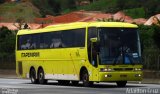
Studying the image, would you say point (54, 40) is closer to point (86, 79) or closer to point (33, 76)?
point (33, 76)

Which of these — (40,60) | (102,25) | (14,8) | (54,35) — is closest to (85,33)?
(102,25)

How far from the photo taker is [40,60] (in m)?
38.6

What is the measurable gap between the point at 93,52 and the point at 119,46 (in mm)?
1294

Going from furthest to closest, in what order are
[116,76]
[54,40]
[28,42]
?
[28,42]
[54,40]
[116,76]

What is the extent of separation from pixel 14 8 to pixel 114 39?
112 meters

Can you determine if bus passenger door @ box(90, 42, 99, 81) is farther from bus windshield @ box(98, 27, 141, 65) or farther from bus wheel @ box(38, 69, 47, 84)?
bus wheel @ box(38, 69, 47, 84)

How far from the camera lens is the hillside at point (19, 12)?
13925 centimetres

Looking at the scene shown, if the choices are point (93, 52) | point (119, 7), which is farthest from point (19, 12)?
point (93, 52)

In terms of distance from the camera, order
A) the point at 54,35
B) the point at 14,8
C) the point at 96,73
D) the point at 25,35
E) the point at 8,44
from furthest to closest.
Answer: the point at 14,8 < the point at 8,44 < the point at 25,35 < the point at 54,35 < the point at 96,73

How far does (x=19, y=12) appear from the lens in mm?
142625

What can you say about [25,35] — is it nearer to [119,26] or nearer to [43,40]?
[43,40]

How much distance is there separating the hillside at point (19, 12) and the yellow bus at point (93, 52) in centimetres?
10133

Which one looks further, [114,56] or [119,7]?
[119,7]

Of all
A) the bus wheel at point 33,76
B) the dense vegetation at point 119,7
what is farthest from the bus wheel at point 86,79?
the dense vegetation at point 119,7
